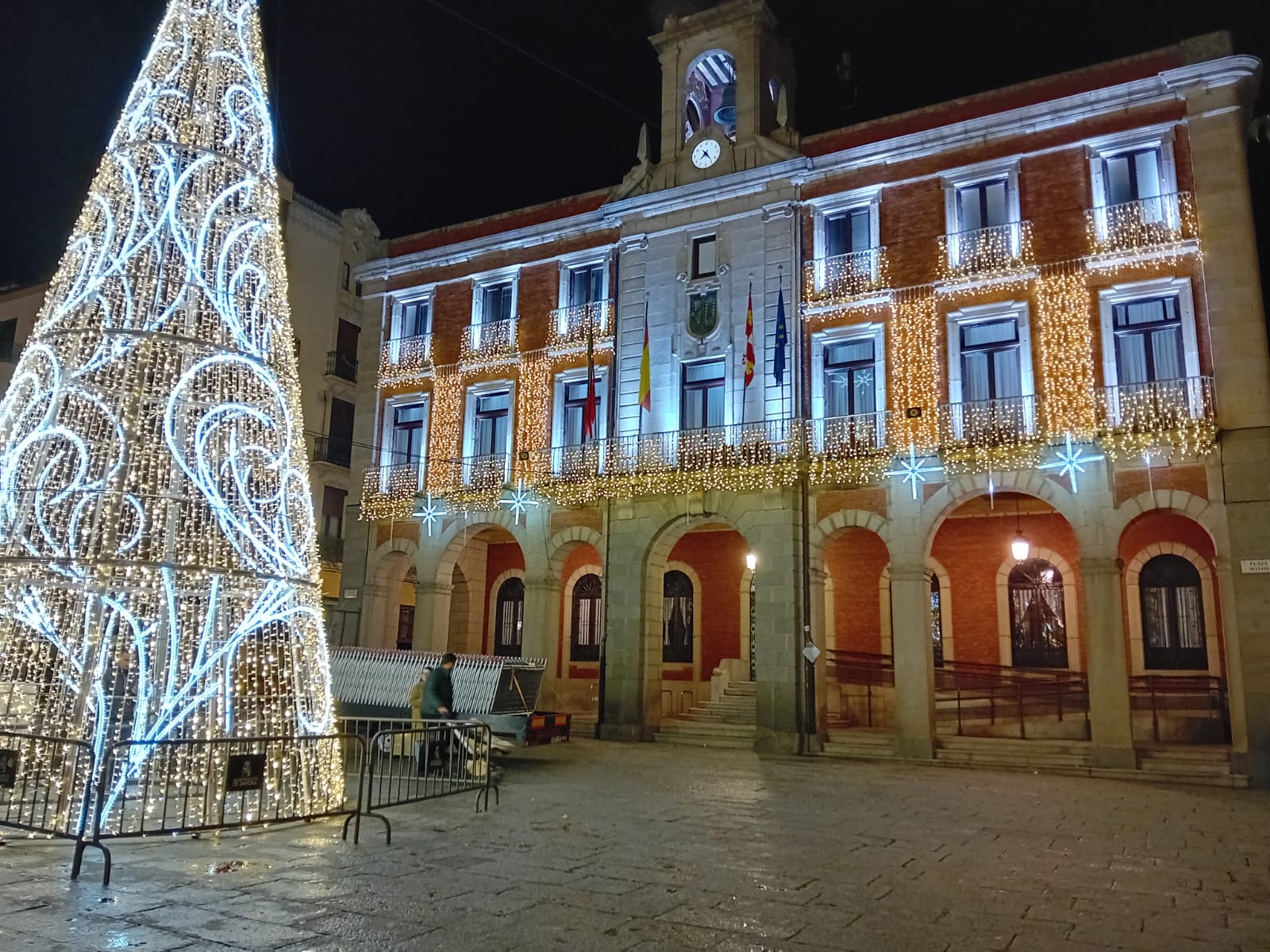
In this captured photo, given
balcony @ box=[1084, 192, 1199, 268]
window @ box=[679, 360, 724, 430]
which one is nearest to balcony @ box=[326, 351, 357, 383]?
window @ box=[679, 360, 724, 430]

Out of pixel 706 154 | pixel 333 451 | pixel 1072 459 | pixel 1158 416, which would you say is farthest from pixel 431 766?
pixel 333 451

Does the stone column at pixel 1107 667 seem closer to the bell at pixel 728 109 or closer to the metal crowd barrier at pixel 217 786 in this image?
the bell at pixel 728 109

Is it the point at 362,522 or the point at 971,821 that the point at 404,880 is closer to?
the point at 971,821

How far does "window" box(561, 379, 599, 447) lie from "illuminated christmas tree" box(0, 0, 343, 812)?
42.1 ft

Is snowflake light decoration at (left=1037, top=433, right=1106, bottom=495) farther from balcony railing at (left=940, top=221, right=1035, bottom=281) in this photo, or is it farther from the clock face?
the clock face

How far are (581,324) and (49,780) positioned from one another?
1601 centimetres

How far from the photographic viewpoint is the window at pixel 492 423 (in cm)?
2247

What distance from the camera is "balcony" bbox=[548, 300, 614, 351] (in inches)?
842

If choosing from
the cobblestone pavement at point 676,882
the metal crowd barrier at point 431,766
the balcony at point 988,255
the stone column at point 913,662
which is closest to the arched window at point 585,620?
the stone column at point 913,662

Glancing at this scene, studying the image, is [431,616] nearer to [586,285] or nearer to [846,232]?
[586,285]

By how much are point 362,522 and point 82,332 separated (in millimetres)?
15855

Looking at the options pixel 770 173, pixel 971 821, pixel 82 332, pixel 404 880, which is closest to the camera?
pixel 404 880

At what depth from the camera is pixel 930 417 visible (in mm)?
17656

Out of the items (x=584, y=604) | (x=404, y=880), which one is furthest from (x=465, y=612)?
(x=404, y=880)
